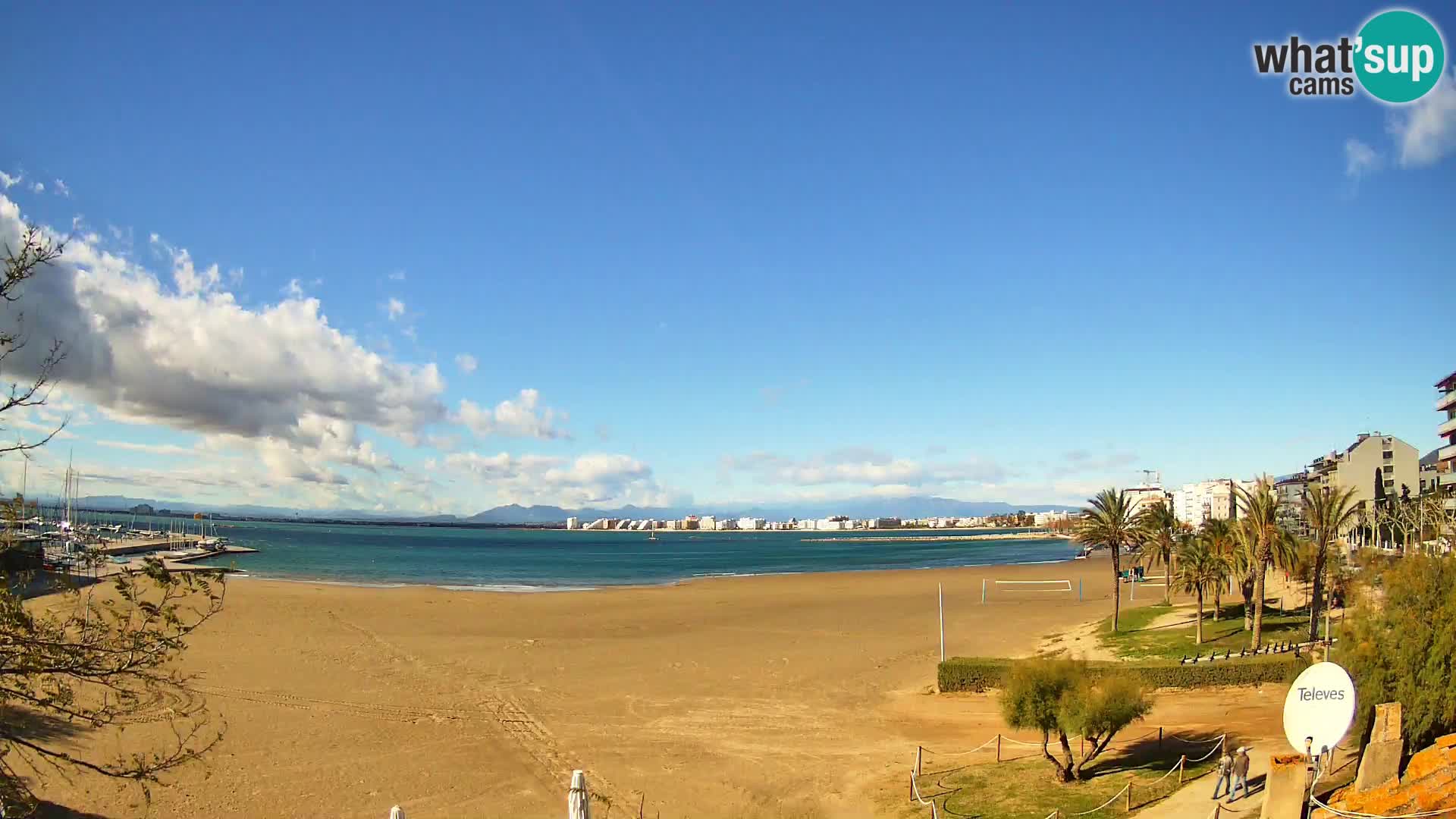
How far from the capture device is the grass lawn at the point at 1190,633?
30.1 metres

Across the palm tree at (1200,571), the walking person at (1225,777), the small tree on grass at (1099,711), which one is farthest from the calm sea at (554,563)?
the walking person at (1225,777)

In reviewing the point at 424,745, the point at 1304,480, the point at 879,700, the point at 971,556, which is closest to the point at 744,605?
the point at 879,700

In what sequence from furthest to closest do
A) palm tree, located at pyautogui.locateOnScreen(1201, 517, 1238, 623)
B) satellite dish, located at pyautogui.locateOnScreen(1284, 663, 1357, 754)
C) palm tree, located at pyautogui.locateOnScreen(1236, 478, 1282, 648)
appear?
palm tree, located at pyautogui.locateOnScreen(1201, 517, 1238, 623) < palm tree, located at pyautogui.locateOnScreen(1236, 478, 1282, 648) < satellite dish, located at pyautogui.locateOnScreen(1284, 663, 1357, 754)

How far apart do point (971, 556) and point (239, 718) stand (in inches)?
4500

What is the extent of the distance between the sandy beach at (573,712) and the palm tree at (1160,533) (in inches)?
204

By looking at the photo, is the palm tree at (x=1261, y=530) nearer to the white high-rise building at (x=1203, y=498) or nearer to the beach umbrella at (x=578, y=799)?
the beach umbrella at (x=578, y=799)

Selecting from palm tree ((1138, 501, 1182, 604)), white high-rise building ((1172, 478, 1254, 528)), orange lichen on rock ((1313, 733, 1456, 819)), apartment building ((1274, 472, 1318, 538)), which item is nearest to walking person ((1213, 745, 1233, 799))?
orange lichen on rock ((1313, 733, 1456, 819))

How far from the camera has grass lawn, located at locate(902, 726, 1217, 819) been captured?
15938 millimetres

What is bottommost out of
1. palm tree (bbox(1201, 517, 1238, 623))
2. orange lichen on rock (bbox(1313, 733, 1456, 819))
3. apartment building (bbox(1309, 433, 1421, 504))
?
orange lichen on rock (bbox(1313, 733, 1456, 819))

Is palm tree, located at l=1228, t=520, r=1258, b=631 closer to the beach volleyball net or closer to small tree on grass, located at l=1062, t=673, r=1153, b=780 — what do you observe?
small tree on grass, located at l=1062, t=673, r=1153, b=780

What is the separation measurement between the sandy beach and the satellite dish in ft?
24.5

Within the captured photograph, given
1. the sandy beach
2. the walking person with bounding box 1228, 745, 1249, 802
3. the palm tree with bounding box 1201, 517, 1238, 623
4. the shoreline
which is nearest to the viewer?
the walking person with bounding box 1228, 745, 1249, 802

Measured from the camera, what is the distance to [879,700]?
86.1 ft

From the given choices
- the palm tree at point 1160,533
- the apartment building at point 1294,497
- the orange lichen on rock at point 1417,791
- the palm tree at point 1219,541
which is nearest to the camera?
the orange lichen on rock at point 1417,791
